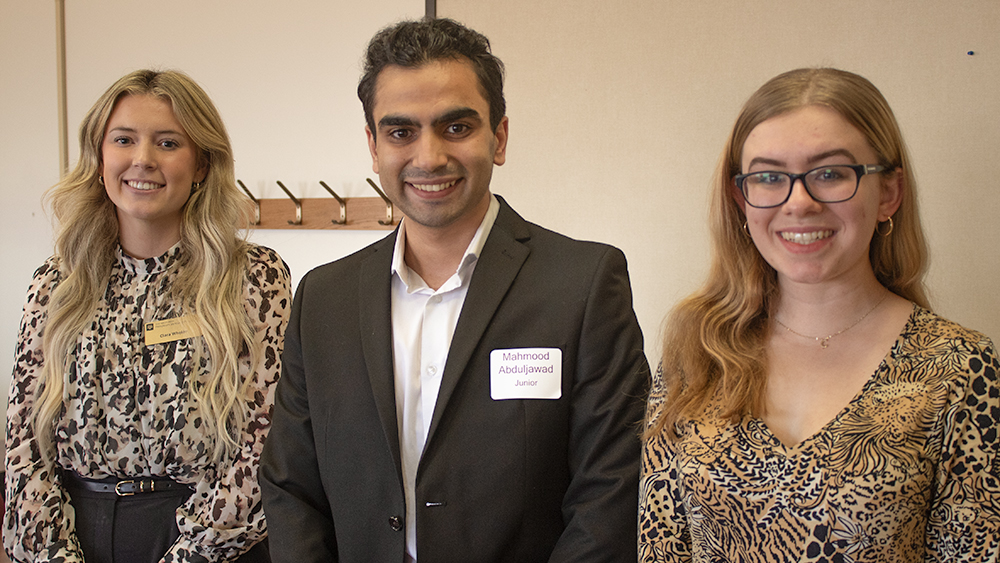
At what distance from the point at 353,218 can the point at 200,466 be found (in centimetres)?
165

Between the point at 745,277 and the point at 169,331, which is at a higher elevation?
the point at 745,277

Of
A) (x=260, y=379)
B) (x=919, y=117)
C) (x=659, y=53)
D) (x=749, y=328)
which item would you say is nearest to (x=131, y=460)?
(x=260, y=379)

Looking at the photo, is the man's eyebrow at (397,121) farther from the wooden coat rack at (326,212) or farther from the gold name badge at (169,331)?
the wooden coat rack at (326,212)

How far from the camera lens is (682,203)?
2.69 meters

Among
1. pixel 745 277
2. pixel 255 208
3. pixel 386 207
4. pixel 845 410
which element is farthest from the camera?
pixel 255 208

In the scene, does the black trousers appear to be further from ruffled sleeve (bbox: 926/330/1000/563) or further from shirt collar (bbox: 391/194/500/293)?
ruffled sleeve (bbox: 926/330/1000/563)

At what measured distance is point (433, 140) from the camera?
1.66 metres

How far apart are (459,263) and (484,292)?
0.13 meters

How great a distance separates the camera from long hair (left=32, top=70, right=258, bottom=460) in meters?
2.05

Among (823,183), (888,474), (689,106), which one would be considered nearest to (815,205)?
(823,183)

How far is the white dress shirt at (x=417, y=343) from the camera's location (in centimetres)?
167

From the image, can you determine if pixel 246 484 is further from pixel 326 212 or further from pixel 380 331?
pixel 326 212

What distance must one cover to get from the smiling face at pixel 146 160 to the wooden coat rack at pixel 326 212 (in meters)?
1.25

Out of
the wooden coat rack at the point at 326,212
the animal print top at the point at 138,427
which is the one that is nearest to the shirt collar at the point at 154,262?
the animal print top at the point at 138,427
